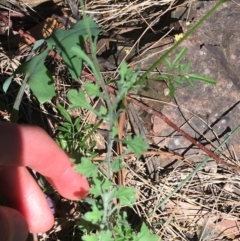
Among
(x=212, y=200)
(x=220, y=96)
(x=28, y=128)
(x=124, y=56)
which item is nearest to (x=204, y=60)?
(x=220, y=96)

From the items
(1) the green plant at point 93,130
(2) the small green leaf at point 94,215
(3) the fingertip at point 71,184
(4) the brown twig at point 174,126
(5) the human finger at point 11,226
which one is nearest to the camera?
(1) the green plant at point 93,130

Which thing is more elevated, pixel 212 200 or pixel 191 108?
pixel 191 108

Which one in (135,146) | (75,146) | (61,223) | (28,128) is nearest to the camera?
(135,146)

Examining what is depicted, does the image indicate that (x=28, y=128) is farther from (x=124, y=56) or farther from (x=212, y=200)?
(x=212, y=200)

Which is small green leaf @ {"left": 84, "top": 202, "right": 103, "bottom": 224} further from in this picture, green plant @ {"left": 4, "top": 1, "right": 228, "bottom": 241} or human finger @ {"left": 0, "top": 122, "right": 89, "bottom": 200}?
human finger @ {"left": 0, "top": 122, "right": 89, "bottom": 200}

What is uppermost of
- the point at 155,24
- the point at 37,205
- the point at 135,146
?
the point at 155,24

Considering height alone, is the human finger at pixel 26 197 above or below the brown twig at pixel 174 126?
below

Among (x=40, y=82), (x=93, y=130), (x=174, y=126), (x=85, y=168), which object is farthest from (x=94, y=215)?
(x=174, y=126)

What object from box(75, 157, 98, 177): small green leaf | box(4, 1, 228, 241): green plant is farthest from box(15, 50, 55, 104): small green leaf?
box(75, 157, 98, 177): small green leaf

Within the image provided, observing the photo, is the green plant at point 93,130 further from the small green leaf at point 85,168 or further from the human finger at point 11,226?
the human finger at point 11,226

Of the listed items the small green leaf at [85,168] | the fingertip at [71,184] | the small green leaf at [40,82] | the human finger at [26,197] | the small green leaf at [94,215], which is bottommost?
the human finger at [26,197]

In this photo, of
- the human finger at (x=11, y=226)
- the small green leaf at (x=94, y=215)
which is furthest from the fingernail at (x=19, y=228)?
the small green leaf at (x=94, y=215)
